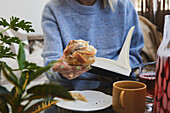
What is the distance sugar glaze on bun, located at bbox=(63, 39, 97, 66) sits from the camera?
2.71ft

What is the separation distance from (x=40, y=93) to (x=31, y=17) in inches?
119

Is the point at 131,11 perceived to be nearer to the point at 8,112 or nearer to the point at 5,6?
the point at 8,112

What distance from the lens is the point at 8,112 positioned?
254 millimetres

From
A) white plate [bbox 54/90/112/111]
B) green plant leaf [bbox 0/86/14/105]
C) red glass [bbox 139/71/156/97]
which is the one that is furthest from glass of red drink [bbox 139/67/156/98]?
green plant leaf [bbox 0/86/14/105]

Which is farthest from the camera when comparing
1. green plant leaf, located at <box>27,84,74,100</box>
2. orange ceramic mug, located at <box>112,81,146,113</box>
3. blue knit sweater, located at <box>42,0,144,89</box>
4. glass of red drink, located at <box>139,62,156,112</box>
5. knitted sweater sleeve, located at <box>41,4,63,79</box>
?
blue knit sweater, located at <box>42,0,144,89</box>

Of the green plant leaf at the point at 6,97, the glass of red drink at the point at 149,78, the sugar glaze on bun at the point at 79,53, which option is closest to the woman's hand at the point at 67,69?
the sugar glaze on bun at the point at 79,53

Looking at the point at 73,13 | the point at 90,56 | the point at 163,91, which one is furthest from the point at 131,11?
the point at 163,91

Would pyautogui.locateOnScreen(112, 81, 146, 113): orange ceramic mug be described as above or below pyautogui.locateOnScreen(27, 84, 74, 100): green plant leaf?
below

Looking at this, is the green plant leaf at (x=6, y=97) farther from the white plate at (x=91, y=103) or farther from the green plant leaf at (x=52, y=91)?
the white plate at (x=91, y=103)

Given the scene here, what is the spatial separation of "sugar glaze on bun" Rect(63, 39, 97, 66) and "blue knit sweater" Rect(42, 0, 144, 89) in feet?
1.36

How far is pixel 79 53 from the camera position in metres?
0.83

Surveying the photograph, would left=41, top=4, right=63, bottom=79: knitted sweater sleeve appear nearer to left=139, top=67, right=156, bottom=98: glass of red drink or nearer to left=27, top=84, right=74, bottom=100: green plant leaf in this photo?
left=139, top=67, right=156, bottom=98: glass of red drink

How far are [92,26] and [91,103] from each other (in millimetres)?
795

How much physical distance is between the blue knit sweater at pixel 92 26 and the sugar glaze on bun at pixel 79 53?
0.41 m
